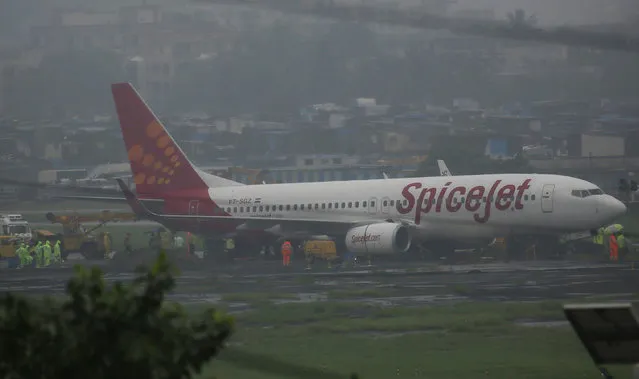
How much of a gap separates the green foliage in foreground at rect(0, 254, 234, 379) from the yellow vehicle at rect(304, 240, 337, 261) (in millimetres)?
32202

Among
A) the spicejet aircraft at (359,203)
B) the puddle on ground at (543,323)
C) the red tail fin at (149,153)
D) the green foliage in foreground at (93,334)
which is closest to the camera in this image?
the green foliage in foreground at (93,334)

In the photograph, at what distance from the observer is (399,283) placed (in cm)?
2981

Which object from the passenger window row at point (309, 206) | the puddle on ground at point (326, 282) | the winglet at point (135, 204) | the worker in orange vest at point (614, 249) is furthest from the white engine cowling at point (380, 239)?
the puddle on ground at point (326, 282)

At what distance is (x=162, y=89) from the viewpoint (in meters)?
68.1

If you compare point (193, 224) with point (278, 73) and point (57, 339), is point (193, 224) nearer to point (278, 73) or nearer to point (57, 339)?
point (278, 73)

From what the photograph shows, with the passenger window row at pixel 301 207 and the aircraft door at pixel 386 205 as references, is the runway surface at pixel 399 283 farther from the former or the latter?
the passenger window row at pixel 301 207

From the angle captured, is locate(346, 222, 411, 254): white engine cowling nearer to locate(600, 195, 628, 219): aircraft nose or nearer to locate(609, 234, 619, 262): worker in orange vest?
locate(600, 195, 628, 219): aircraft nose

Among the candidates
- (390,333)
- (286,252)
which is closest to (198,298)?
(390,333)

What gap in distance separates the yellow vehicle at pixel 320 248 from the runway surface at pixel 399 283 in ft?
13.1

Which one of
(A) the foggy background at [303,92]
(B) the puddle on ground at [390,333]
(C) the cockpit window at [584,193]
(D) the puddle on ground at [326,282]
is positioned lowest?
(B) the puddle on ground at [390,333]

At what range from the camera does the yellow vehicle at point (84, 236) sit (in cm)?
4638

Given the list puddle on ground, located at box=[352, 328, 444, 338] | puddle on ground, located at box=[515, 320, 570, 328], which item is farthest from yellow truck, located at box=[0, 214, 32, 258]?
puddle on ground, located at box=[515, 320, 570, 328]

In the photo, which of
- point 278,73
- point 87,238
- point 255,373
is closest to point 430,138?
point 278,73

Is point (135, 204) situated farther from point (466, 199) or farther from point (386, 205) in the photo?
point (466, 199)
